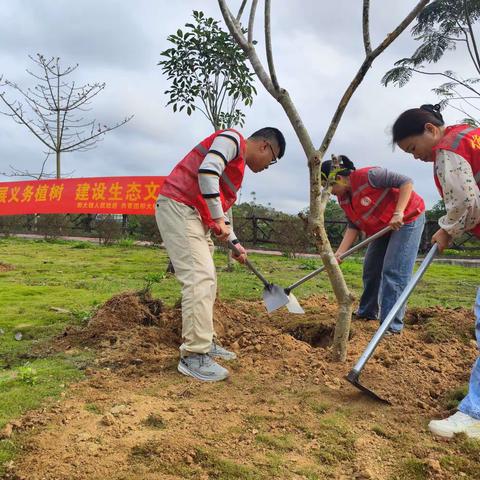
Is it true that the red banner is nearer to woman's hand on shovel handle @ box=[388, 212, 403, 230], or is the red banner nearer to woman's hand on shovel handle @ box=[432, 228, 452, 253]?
woman's hand on shovel handle @ box=[388, 212, 403, 230]

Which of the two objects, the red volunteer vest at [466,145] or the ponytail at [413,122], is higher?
the ponytail at [413,122]

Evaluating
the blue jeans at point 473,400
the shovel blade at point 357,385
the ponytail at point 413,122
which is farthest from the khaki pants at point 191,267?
the blue jeans at point 473,400

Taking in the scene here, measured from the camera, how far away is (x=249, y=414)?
250cm

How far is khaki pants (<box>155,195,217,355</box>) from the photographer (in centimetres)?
301

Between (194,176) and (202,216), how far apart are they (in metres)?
0.26

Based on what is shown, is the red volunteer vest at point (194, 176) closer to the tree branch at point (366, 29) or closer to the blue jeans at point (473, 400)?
the tree branch at point (366, 29)

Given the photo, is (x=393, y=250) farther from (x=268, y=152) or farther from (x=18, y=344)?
(x=18, y=344)

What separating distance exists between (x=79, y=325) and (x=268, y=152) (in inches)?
91.0

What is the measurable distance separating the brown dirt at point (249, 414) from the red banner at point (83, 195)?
28.1 feet

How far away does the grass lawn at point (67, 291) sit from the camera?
2.92 m

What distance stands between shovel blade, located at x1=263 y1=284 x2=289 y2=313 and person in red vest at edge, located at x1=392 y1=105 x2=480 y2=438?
1621mm

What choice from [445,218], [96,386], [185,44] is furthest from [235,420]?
[185,44]

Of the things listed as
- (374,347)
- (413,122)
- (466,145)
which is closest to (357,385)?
(374,347)

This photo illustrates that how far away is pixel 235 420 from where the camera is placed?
243 cm
